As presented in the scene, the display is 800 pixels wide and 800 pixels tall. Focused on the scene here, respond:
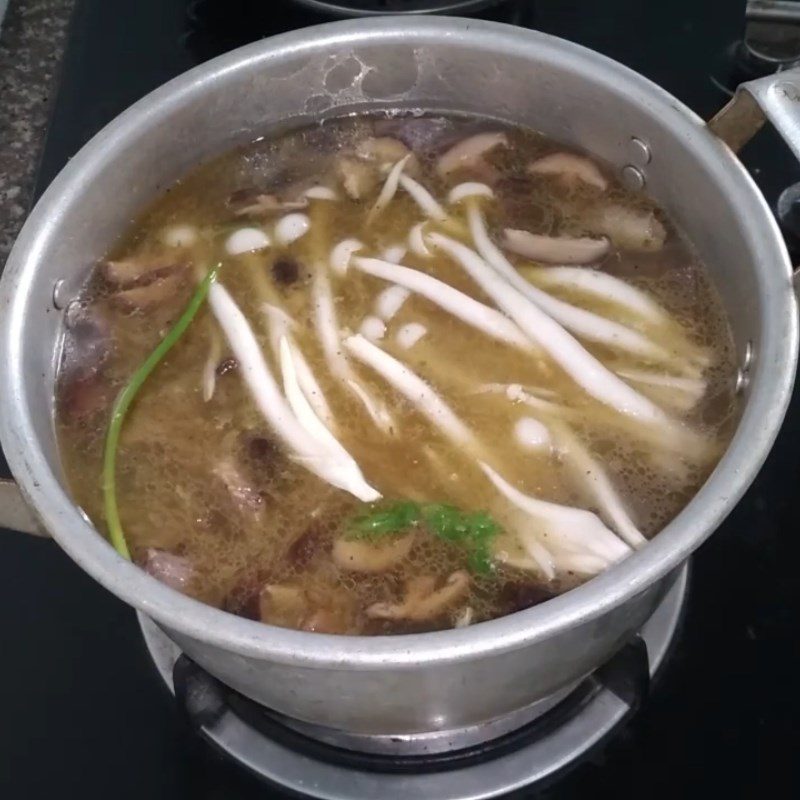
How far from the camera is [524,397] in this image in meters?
1.28

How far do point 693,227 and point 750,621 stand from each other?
1.75 ft

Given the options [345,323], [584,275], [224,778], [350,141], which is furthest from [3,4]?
[224,778]

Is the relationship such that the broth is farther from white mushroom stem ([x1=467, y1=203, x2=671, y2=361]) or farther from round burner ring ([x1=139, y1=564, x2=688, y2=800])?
round burner ring ([x1=139, y1=564, x2=688, y2=800])

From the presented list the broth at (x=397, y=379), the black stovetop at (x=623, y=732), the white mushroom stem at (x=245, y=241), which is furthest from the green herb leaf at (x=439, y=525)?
the white mushroom stem at (x=245, y=241)

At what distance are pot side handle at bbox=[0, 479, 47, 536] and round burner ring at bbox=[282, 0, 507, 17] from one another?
1.02 meters

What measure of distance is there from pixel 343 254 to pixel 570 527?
0.53m

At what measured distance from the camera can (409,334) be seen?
135 cm

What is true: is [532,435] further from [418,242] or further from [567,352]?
[418,242]

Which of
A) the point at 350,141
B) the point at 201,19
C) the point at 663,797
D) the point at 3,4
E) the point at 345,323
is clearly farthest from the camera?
the point at 3,4

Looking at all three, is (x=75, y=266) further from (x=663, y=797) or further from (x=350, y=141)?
(x=663, y=797)

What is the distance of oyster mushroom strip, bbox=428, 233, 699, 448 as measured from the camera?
126cm

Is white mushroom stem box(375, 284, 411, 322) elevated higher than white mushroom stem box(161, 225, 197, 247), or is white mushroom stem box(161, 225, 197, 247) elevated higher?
white mushroom stem box(375, 284, 411, 322)

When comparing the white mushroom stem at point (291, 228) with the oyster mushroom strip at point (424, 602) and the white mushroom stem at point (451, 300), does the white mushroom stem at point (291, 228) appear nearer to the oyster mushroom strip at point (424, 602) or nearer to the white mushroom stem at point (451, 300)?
the white mushroom stem at point (451, 300)

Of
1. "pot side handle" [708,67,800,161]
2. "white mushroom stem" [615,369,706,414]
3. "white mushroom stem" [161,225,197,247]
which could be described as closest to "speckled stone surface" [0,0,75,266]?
"white mushroom stem" [161,225,197,247]
